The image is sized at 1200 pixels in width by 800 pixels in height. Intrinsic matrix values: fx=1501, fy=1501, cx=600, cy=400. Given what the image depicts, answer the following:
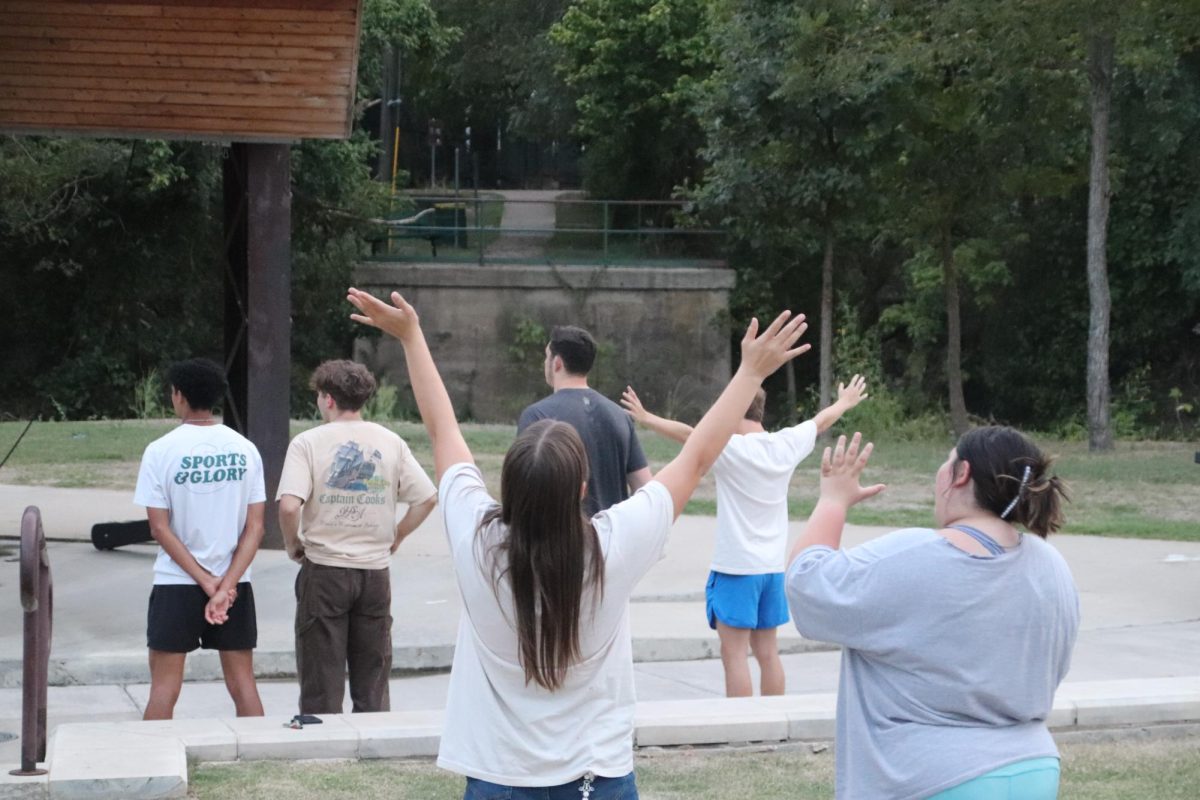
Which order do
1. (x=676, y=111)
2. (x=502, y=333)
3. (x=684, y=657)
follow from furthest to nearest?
(x=676, y=111)
(x=502, y=333)
(x=684, y=657)

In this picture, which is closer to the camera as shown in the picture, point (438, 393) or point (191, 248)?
point (438, 393)

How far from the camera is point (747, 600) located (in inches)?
273

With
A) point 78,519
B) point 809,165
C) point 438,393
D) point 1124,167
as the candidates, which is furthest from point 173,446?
point 1124,167

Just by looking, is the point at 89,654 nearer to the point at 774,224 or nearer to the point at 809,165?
the point at 809,165

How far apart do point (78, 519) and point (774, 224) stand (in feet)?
65.3

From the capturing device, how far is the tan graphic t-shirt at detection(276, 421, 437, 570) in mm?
6340

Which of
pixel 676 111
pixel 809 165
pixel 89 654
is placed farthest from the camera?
pixel 676 111

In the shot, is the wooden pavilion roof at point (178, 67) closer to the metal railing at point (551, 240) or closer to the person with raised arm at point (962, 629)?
the person with raised arm at point (962, 629)

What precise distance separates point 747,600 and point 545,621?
12.9 ft

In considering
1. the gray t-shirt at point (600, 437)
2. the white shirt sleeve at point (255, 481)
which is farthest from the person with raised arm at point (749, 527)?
the white shirt sleeve at point (255, 481)

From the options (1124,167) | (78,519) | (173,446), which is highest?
(1124,167)

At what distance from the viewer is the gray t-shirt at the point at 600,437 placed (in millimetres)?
6211

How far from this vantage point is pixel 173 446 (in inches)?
242

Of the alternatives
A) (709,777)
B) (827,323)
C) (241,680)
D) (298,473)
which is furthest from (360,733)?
(827,323)
